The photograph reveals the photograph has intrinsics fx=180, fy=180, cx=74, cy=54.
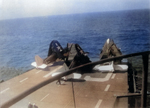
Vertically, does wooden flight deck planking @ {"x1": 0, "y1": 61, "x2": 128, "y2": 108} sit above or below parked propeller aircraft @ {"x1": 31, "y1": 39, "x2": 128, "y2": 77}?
below

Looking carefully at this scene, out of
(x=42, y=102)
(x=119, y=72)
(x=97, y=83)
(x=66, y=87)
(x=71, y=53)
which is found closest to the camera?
(x=42, y=102)

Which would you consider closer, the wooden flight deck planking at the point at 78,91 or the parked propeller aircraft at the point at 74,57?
the wooden flight deck planking at the point at 78,91

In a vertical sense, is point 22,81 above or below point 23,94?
below

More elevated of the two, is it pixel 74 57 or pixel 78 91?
pixel 74 57

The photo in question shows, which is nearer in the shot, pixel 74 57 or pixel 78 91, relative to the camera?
pixel 78 91

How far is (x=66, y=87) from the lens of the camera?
6086 mm

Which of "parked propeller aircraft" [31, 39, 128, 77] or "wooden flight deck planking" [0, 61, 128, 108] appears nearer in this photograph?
"wooden flight deck planking" [0, 61, 128, 108]

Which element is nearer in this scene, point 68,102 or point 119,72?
point 68,102

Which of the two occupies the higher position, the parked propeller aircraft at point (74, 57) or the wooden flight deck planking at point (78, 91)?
the parked propeller aircraft at point (74, 57)

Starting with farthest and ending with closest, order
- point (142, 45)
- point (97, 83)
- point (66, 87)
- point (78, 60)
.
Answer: point (142, 45) < point (78, 60) < point (97, 83) < point (66, 87)

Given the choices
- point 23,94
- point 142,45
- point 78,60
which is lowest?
point 142,45

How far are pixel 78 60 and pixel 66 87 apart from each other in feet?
10.3

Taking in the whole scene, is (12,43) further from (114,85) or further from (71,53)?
(114,85)

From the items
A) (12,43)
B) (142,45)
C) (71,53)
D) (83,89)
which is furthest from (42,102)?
(12,43)
